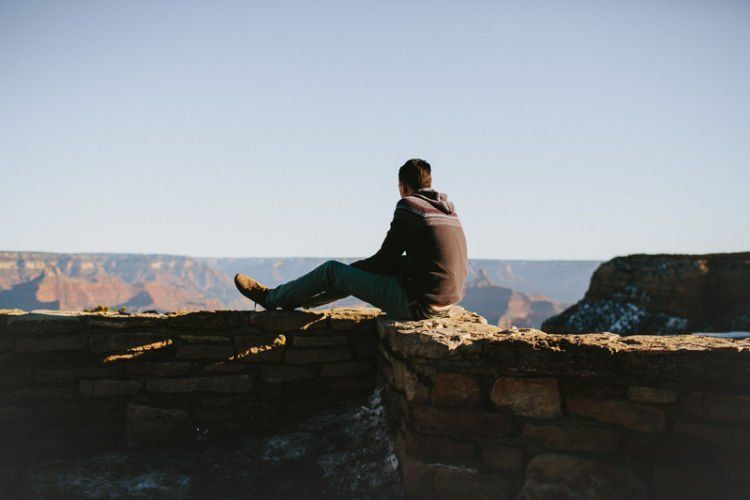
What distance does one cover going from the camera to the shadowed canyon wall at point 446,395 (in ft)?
9.64

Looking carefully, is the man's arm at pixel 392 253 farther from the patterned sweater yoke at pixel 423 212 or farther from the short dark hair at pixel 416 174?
the short dark hair at pixel 416 174

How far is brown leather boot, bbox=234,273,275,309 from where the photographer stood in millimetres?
4383

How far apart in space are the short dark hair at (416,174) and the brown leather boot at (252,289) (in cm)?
147

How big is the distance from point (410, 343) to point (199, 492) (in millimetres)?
1646

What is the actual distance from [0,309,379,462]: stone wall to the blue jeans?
137mm

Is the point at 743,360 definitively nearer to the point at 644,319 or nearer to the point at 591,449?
the point at 591,449

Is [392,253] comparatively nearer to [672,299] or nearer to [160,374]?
[160,374]

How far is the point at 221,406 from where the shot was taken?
419 cm

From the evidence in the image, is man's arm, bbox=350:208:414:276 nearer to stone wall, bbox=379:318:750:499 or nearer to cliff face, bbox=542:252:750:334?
stone wall, bbox=379:318:750:499

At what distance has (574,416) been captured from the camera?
10.1 feet

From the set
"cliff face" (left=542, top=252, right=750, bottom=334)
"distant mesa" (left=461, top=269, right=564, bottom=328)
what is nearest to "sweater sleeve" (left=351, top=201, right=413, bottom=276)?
"cliff face" (left=542, top=252, right=750, bottom=334)

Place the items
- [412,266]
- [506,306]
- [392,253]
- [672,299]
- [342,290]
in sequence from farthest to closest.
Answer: [506,306], [672,299], [342,290], [392,253], [412,266]

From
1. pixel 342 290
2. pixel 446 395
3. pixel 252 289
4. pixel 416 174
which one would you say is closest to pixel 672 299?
pixel 416 174

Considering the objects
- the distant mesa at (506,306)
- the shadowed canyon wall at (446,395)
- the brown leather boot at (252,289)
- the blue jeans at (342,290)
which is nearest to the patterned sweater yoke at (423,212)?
the blue jeans at (342,290)
